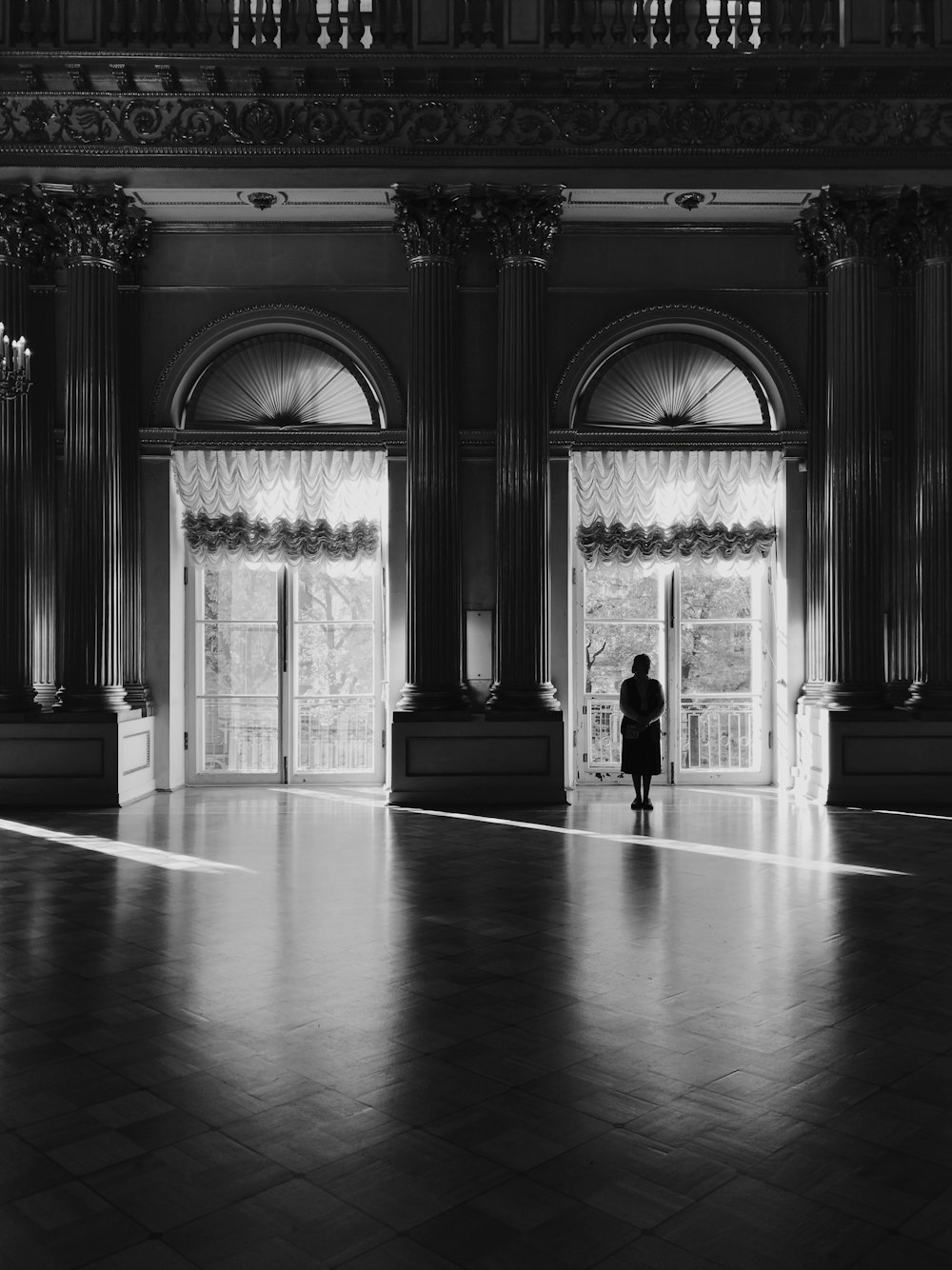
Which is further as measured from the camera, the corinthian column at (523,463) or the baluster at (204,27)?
the corinthian column at (523,463)

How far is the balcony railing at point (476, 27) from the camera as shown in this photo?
8734 millimetres

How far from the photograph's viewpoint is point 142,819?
8344 millimetres

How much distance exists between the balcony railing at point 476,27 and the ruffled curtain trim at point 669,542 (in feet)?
12.9

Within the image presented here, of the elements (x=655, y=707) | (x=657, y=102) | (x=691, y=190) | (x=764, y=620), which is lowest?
(x=655, y=707)

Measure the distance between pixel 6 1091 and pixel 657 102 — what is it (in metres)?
8.60

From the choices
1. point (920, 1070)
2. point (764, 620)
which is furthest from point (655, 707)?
point (920, 1070)

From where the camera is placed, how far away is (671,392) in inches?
403

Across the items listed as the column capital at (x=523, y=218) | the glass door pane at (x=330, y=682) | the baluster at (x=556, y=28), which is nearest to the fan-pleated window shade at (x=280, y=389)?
the glass door pane at (x=330, y=682)

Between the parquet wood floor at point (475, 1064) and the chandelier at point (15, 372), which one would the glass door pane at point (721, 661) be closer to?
the parquet wood floor at point (475, 1064)

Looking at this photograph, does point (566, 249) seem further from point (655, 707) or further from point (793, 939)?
point (793, 939)

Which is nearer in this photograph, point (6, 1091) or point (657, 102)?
point (6, 1091)

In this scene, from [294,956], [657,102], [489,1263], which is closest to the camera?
[489,1263]

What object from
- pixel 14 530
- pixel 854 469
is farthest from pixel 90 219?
pixel 854 469

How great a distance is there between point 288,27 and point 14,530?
4688 millimetres
